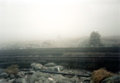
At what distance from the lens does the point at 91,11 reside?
3.51 m

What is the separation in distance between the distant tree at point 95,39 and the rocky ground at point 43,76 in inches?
18.6

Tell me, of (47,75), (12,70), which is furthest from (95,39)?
(12,70)

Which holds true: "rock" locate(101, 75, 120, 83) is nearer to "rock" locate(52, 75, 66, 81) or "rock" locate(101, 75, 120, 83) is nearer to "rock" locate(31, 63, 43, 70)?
"rock" locate(52, 75, 66, 81)

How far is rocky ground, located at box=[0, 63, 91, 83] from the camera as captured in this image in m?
3.38

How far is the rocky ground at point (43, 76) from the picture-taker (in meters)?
3.38

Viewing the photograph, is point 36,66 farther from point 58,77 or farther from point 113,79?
Result: point 113,79

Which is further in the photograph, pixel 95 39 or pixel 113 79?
pixel 95 39

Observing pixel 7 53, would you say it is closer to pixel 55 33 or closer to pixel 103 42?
pixel 55 33

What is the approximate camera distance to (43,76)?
3434 mm

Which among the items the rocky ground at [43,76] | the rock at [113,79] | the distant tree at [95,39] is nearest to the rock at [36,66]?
the rocky ground at [43,76]

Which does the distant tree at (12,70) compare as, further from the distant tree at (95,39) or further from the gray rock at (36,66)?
the distant tree at (95,39)

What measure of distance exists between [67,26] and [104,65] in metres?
0.89

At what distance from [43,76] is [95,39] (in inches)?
41.3

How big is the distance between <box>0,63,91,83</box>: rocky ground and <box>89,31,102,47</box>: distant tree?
473 millimetres
